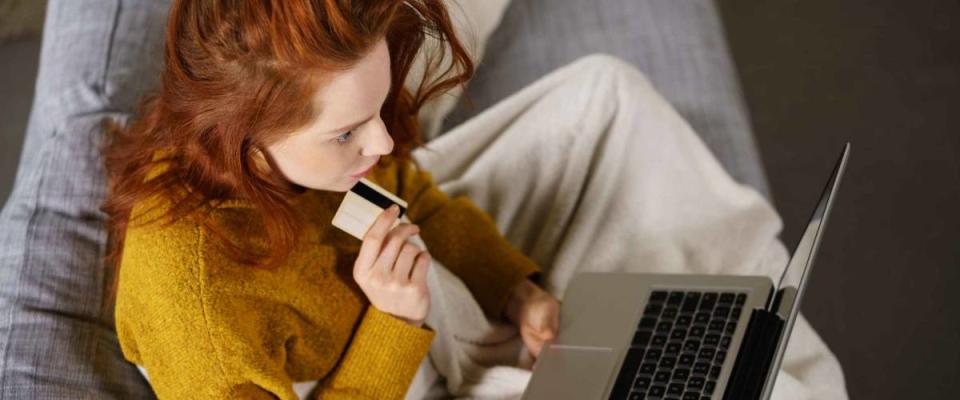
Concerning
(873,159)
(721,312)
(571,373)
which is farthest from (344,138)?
(873,159)

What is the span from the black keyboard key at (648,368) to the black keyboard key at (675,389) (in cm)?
3

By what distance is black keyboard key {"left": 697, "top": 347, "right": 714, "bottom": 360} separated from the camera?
1244mm

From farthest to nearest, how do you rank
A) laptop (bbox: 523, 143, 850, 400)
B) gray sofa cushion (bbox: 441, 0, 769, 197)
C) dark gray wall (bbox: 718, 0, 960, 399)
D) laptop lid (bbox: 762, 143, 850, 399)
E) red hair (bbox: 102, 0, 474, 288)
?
dark gray wall (bbox: 718, 0, 960, 399)
gray sofa cushion (bbox: 441, 0, 769, 197)
laptop (bbox: 523, 143, 850, 400)
laptop lid (bbox: 762, 143, 850, 399)
red hair (bbox: 102, 0, 474, 288)

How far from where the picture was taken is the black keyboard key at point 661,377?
123cm

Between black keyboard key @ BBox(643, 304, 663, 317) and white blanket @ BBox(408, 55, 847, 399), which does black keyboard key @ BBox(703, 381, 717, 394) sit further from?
white blanket @ BBox(408, 55, 847, 399)

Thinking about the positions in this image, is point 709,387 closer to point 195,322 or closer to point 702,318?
point 702,318

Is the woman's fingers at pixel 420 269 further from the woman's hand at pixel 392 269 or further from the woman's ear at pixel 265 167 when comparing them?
the woman's ear at pixel 265 167

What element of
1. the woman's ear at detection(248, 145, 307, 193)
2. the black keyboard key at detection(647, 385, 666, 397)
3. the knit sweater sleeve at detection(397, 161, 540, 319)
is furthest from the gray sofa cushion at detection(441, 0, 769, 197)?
the woman's ear at detection(248, 145, 307, 193)

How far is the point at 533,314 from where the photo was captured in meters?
1.38

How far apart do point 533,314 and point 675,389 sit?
227 mm

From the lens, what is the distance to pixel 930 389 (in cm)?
183

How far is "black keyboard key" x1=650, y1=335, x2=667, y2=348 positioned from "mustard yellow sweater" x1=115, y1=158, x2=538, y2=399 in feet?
0.90

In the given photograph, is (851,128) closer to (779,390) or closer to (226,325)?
(779,390)

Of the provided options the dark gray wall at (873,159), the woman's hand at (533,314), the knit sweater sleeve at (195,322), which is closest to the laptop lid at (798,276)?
the woman's hand at (533,314)
